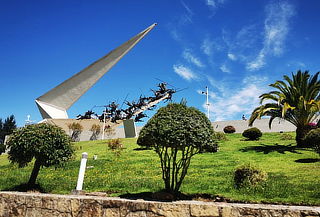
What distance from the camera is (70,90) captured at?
2912cm

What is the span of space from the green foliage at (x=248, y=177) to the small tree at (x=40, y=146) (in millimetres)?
5441

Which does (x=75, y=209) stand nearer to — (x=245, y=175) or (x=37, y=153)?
(x=37, y=153)

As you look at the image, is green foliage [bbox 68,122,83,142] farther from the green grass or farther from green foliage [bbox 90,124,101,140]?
the green grass

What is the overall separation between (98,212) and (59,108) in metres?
27.2

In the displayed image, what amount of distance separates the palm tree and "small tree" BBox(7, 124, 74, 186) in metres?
13.4

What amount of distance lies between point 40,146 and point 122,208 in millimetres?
4358

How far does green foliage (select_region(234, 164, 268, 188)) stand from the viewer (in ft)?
25.2

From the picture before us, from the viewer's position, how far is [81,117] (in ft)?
133

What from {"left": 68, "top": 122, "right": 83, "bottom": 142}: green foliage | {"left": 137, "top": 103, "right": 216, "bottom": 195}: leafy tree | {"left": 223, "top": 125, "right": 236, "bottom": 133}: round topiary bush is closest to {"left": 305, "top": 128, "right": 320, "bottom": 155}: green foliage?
{"left": 137, "top": 103, "right": 216, "bottom": 195}: leafy tree

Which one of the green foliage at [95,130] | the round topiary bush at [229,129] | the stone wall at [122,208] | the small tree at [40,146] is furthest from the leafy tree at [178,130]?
the green foliage at [95,130]

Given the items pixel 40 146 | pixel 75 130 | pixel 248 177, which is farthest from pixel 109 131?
pixel 248 177

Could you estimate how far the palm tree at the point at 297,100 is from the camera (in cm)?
1731

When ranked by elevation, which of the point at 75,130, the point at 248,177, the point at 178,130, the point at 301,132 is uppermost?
the point at 75,130

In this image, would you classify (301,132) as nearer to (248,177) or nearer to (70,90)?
(248,177)
